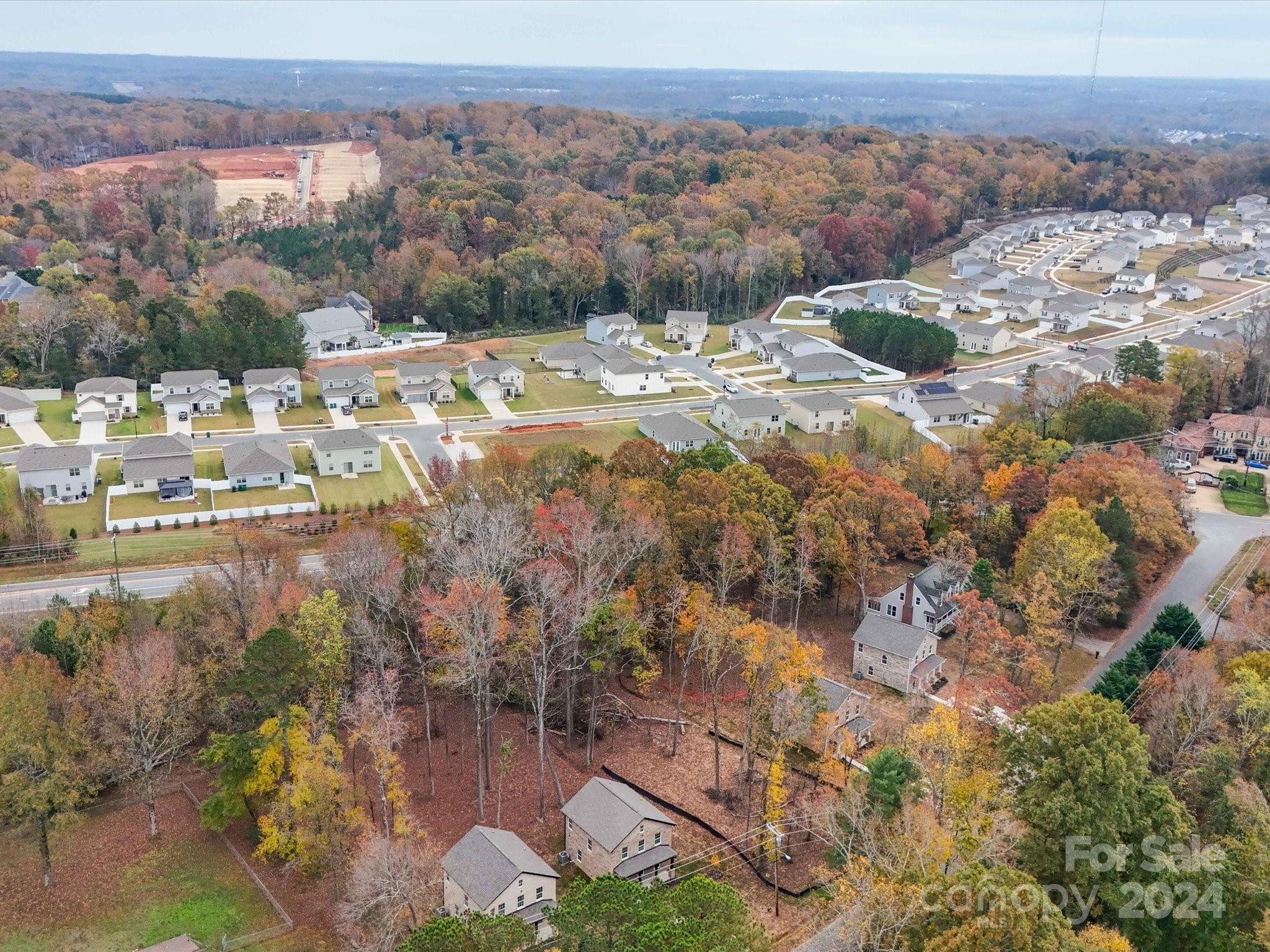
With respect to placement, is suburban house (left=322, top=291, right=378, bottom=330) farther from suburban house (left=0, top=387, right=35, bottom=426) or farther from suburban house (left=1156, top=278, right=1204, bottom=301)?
suburban house (left=1156, top=278, right=1204, bottom=301)

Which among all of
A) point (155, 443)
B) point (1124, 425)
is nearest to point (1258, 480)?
point (1124, 425)

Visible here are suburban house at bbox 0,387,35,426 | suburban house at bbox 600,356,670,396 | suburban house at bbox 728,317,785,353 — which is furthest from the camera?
suburban house at bbox 728,317,785,353

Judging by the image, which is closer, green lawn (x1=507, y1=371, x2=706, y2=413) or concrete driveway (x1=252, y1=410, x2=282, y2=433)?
concrete driveway (x1=252, y1=410, x2=282, y2=433)

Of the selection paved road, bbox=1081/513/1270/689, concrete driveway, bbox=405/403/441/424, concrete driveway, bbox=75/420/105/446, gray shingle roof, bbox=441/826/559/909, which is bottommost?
concrete driveway, bbox=405/403/441/424

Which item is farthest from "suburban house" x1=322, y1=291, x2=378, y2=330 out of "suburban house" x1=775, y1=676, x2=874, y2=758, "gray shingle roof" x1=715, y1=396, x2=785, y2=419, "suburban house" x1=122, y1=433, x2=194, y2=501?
"suburban house" x1=775, y1=676, x2=874, y2=758

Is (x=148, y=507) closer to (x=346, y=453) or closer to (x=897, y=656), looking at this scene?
(x=346, y=453)

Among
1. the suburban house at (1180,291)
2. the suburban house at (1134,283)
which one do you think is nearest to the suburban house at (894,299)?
the suburban house at (1134,283)

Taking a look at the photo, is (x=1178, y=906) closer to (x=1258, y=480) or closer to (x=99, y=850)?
(x=99, y=850)
